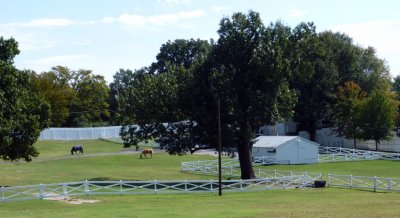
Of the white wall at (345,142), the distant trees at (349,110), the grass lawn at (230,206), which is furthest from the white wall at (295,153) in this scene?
the grass lawn at (230,206)

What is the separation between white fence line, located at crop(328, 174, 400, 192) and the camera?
43.3 m

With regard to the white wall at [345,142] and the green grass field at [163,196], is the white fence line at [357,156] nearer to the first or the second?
the green grass field at [163,196]

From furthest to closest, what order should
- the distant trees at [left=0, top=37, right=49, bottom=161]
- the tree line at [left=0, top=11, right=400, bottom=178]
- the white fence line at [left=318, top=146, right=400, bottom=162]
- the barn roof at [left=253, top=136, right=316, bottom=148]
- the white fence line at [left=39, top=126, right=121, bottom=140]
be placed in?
1. the white fence line at [left=39, top=126, right=121, bottom=140]
2. the white fence line at [left=318, top=146, right=400, bottom=162]
3. the barn roof at [left=253, top=136, right=316, bottom=148]
4. the tree line at [left=0, top=11, right=400, bottom=178]
5. the distant trees at [left=0, top=37, right=49, bottom=161]

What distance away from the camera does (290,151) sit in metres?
70.3

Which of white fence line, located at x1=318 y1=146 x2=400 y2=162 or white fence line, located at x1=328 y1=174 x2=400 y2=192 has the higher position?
white fence line, located at x1=318 y1=146 x2=400 y2=162

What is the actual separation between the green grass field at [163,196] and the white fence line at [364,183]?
166cm

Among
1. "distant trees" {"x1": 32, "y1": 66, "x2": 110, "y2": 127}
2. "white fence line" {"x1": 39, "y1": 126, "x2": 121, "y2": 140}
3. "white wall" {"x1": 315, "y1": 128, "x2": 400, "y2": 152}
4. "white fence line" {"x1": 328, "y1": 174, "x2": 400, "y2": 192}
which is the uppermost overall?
"distant trees" {"x1": 32, "y1": 66, "x2": 110, "y2": 127}

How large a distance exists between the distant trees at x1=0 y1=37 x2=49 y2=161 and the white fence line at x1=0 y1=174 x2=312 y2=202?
3648 mm

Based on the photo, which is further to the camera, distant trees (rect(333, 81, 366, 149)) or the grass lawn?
distant trees (rect(333, 81, 366, 149))

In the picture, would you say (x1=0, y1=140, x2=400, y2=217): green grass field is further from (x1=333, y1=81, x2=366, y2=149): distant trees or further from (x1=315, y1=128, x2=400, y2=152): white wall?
(x1=315, y1=128, x2=400, y2=152): white wall

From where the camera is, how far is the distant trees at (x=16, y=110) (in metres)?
40.3

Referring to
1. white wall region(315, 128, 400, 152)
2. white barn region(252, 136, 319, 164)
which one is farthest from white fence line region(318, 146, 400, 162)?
white wall region(315, 128, 400, 152)

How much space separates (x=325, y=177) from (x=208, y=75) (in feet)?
47.8

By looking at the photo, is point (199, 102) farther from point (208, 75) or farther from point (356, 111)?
point (356, 111)
